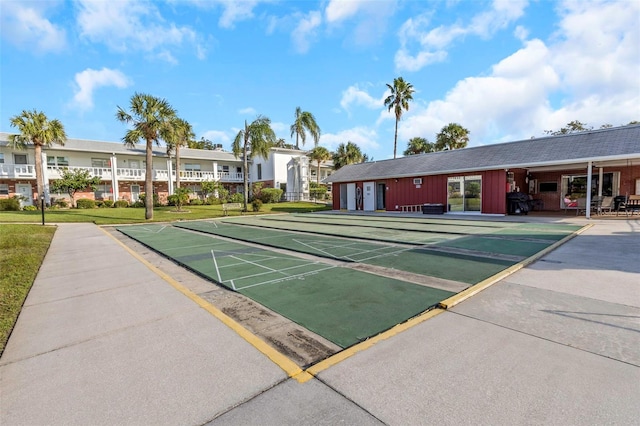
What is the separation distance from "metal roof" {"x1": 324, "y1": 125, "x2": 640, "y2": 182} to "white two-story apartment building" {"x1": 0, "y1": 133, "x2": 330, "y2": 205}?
1498cm

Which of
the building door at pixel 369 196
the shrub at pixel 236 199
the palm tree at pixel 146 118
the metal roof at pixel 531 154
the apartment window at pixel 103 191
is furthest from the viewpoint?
the shrub at pixel 236 199

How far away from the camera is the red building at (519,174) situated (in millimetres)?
15633

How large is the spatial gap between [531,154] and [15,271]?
70.6 feet

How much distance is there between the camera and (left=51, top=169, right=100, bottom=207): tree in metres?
29.6

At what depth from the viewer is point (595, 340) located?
3389 mm

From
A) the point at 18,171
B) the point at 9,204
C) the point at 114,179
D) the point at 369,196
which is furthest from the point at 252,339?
the point at 18,171

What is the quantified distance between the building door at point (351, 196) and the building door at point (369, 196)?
1.24 meters

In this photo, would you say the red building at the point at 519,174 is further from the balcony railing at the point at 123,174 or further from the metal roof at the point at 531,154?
the balcony railing at the point at 123,174

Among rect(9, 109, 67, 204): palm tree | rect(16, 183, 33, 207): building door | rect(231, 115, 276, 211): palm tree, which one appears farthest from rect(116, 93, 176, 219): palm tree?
rect(16, 183, 33, 207): building door

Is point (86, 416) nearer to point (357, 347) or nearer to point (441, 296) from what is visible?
point (357, 347)

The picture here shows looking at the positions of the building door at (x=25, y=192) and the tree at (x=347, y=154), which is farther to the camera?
the tree at (x=347, y=154)

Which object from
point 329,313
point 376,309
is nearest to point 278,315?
point 329,313

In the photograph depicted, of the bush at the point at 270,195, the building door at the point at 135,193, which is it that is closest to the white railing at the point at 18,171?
the building door at the point at 135,193

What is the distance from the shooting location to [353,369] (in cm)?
298
